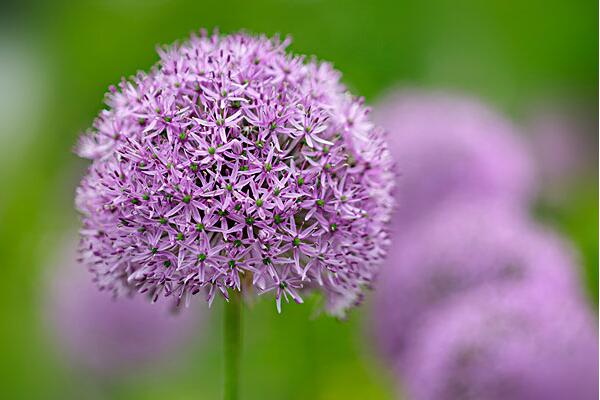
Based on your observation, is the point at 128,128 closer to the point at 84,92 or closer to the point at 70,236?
the point at 70,236

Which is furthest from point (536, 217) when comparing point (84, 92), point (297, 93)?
point (84, 92)

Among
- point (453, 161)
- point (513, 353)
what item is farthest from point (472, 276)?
point (453, 161)

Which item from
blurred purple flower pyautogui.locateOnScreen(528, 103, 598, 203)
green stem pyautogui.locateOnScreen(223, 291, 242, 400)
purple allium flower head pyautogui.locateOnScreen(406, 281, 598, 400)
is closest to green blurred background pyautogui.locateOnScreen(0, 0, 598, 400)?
blurred purple flower pyautogui.locateOnScreen(528, 103, 598, 203)

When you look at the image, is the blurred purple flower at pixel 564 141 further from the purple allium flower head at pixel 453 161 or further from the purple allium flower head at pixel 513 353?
the purple allium flower head at pixel 513 353

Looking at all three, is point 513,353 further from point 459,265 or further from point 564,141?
point 564,141

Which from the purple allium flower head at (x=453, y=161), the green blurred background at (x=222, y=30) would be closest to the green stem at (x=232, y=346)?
the purple allium flower head at (x=453, y=161)

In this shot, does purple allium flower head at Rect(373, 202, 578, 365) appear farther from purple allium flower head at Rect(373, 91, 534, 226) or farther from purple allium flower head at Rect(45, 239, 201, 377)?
purple allium flower head at Rect(45, 239, 201, 377)
